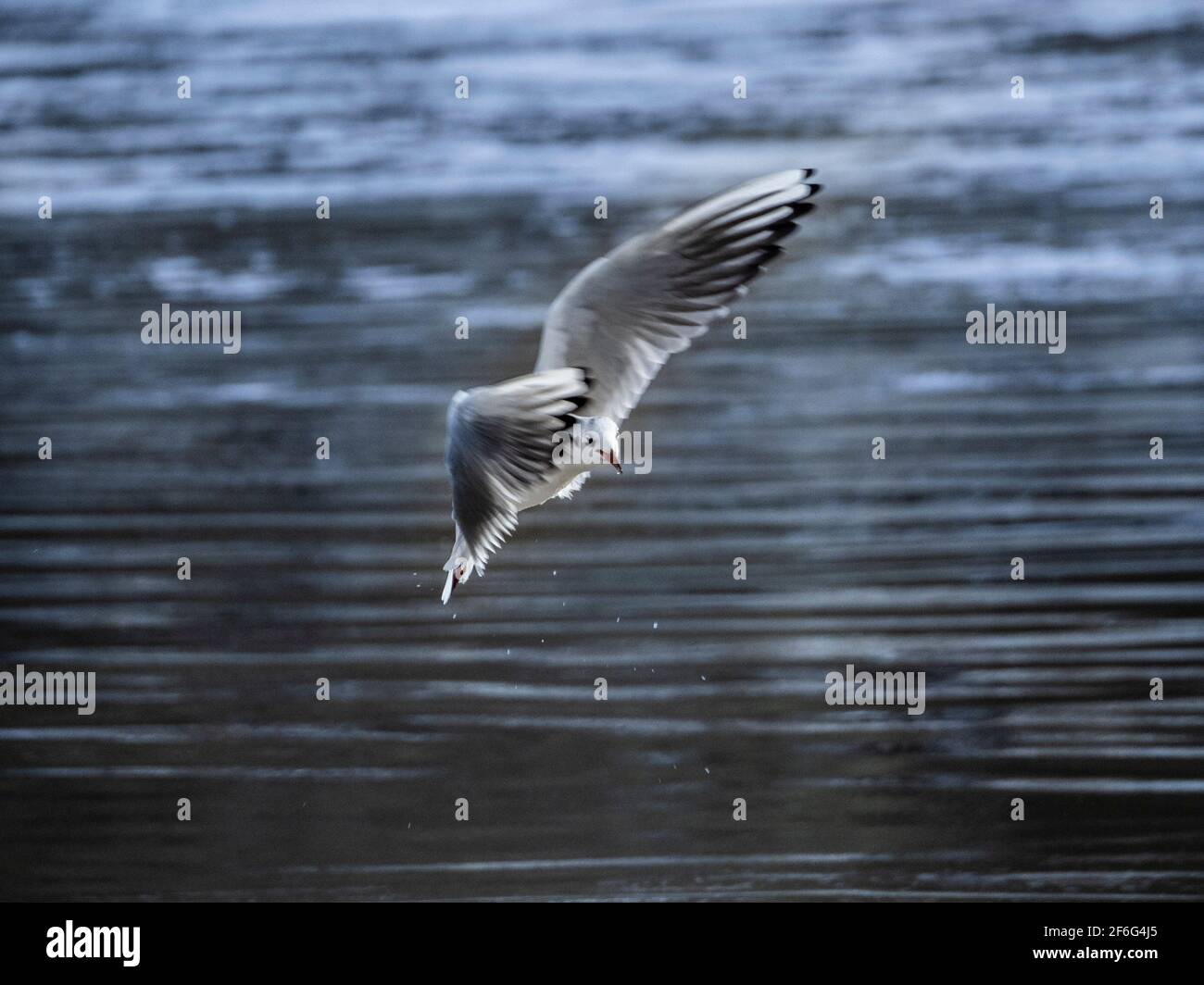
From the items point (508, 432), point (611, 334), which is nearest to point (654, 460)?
point (611, 334)

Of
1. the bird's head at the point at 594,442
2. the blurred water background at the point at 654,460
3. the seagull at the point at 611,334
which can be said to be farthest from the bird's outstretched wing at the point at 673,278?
the blurred water background at the point at 654,460

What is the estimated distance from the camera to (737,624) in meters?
2.11

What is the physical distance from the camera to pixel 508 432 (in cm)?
160

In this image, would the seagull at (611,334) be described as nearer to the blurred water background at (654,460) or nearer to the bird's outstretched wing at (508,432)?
the bird's outstretched wing at (508,432)

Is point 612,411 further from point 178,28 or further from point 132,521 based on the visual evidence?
point 178,28

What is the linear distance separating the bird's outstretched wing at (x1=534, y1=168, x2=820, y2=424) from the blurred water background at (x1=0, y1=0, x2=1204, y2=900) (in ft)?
1.00

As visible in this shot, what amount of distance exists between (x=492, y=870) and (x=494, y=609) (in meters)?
0.49

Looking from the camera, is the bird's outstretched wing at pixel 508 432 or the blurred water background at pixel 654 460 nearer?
the bird's outstretched wing at pixel 508 432

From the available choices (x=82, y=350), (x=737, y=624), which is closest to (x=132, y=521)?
(x=82, y=350)

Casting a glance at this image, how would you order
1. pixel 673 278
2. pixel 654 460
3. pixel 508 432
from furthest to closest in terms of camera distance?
pixel 654 460, pixel 673 278, pixel 508 432

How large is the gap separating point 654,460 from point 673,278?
44 cm

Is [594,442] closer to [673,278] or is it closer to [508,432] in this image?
[508,432]

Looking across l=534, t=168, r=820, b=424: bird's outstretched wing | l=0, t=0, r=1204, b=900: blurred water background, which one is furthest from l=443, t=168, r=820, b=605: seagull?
l=0, t=0, r=1204, b=900: blurred water background

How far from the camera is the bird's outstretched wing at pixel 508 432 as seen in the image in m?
1.57
